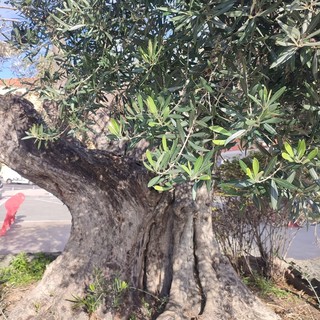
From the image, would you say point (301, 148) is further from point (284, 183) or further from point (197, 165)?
point (197, 165)

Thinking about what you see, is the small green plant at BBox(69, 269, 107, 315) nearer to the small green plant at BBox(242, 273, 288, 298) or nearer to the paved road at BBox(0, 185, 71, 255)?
the small green plant at BBox(242, 273, 288, 298)

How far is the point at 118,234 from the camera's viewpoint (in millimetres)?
3854

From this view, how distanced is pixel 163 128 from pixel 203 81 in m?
0.36

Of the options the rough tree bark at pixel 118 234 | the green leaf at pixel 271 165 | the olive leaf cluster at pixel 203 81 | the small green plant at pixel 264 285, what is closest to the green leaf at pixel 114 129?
the olive leaf cluster at pixel 203 81

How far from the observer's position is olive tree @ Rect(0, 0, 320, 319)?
1.51 meters

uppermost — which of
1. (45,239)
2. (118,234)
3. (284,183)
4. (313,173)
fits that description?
(313,173)

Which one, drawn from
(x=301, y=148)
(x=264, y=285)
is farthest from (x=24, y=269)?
(x=301, y=148)

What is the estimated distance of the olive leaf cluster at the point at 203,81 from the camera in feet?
4.71

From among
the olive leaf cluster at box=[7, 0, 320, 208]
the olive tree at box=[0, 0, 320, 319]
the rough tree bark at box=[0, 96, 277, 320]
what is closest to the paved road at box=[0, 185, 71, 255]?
the rough tree bark at box=[0, 96, 277, 320]

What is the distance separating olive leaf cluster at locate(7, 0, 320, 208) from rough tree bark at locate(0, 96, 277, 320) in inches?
37.7

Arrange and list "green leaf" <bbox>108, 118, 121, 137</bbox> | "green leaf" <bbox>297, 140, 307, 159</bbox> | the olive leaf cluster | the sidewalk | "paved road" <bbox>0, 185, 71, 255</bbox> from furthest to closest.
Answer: "paved road" <bbox>0, 185, 71, 255</bbox>
the sidewalk
"green leaf" <bbox>108, 118, 121, 137</bbox>
the olive leaf cluster
"green leaf" <bbox>297, 140, 307, 159</bbox>

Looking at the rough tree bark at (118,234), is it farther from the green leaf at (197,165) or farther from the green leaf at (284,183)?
the green leaf at (284,183)

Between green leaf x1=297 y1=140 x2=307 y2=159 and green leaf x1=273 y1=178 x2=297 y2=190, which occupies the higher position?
green leaf x1=297 y1=140 x2=307 y2=159

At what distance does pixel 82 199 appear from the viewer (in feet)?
12.7
